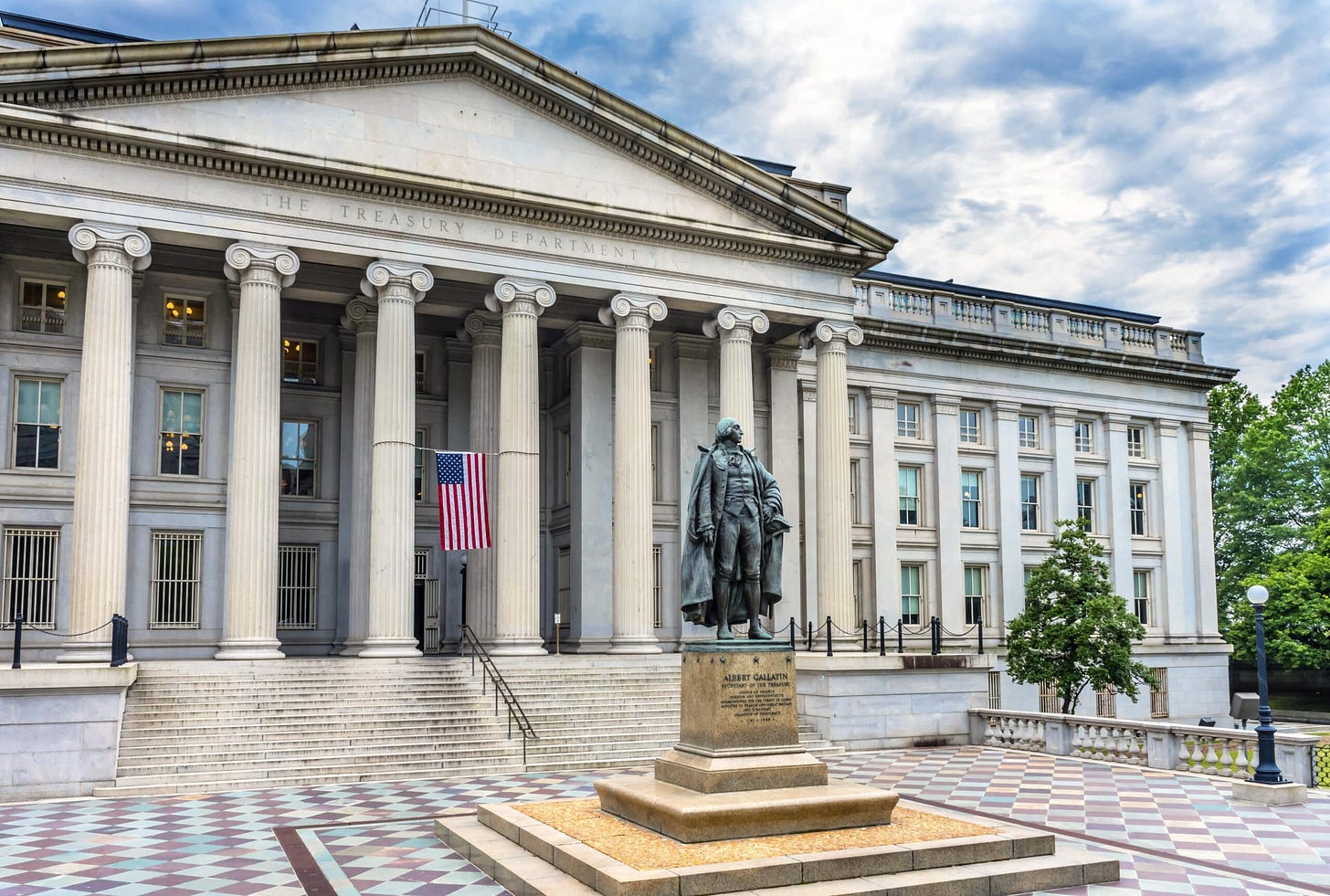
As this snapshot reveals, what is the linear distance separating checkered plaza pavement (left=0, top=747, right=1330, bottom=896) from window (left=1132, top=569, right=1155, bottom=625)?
23.6 m

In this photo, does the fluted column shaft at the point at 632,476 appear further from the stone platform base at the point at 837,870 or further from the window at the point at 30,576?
the stone platform base at the point at 837,870

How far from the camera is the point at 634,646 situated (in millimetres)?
27938

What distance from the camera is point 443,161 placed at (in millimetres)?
27984

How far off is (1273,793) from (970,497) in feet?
79.7

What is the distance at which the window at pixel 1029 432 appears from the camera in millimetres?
42438

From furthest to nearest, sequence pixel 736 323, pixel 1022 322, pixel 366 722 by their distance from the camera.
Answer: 1. pixel 1022 322
2. pixel 736 323
3. pixel 366 722

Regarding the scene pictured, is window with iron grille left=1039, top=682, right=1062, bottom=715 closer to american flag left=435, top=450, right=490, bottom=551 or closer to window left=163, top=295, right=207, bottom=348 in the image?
american flag left=435, top=450, right=490, bottom=551

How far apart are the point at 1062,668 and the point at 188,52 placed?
27.1m

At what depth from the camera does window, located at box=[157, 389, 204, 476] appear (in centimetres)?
2898

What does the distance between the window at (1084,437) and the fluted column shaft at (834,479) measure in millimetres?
15250

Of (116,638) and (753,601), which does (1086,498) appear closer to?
(753,601)

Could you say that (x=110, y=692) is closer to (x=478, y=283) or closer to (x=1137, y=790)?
(x=478, y=283)

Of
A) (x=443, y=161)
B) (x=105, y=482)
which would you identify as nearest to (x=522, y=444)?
(x=443, y=161)

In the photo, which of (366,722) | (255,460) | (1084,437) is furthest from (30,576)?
(1084,437)
